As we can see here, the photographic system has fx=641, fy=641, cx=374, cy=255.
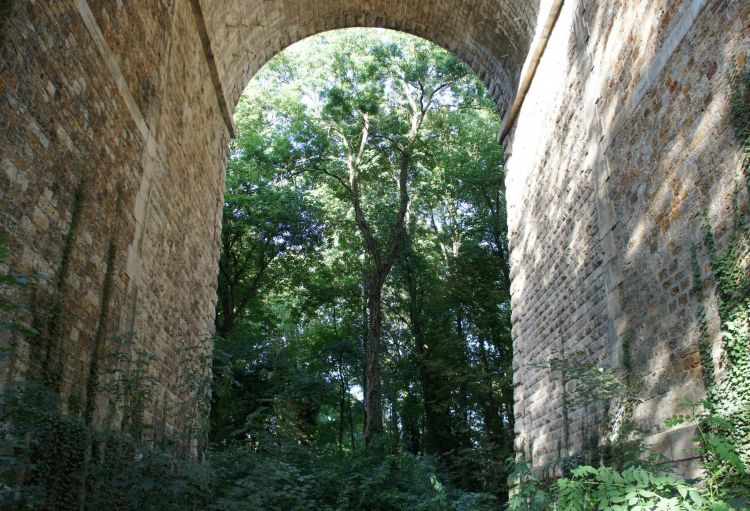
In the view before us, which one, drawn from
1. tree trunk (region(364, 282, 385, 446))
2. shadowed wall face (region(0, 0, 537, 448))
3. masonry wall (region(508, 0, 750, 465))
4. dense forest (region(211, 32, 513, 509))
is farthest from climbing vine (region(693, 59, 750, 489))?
dense forest (region(211, 32, 513, 509))

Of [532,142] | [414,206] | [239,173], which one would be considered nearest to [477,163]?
[414,206]

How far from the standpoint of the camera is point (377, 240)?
22.2 meters

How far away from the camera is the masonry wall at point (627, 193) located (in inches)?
187

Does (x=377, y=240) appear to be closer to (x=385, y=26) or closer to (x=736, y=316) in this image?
(x=385, y=26)

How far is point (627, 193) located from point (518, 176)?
15.3ft

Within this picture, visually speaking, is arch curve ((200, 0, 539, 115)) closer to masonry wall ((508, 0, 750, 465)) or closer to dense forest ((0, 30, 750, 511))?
masonry wall ((508, 0, 750, 465))

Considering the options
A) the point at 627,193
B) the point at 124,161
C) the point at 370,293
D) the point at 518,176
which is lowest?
the point at 627,193

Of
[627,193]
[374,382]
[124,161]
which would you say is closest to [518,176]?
[627,193]

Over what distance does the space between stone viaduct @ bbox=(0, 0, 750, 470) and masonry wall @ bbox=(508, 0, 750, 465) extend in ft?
0.07

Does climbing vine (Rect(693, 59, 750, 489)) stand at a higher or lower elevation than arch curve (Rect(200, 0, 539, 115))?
lower

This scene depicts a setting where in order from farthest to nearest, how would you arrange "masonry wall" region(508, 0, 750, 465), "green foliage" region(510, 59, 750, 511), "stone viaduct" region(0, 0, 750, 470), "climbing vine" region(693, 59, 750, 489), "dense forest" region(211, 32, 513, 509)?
"dense forest" region(211, 32, 513, 509)
"masonry wall" region(508, 0, 750, 465)
"stone viaduct" region(0, 0, 750, 470)
"climbing vine" region(693, 59, 750, 489)
"green foliage" region(510, 59, 750, 511)

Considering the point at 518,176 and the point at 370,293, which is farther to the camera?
the point at 370,293

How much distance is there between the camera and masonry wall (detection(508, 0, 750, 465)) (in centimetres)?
476

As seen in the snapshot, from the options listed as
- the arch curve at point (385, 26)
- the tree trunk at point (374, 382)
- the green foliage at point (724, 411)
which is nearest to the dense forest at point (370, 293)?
the tree trunk at point (374, 382)
